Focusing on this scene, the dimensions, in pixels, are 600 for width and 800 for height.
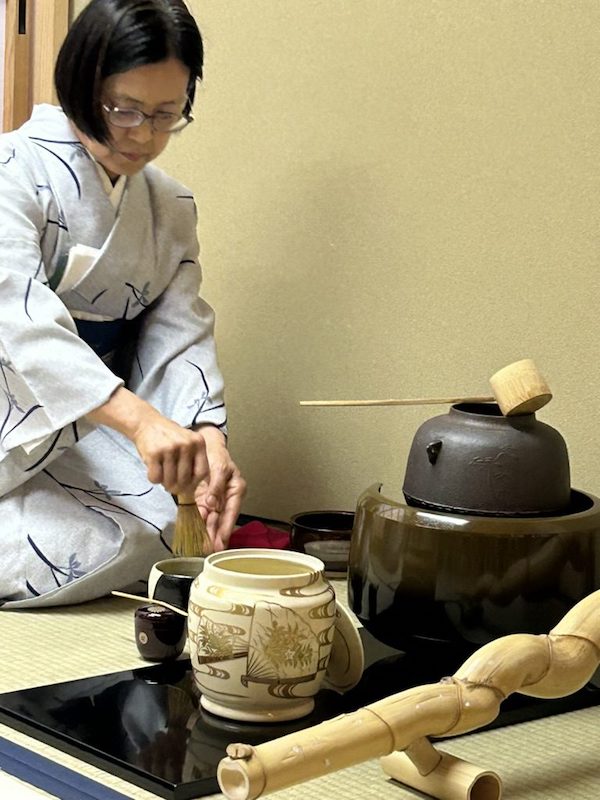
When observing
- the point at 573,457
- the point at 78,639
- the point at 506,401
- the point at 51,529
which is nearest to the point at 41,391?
the point at 51,529

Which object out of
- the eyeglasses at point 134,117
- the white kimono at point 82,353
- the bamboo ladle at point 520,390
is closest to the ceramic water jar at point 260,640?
the bamboo ladle at point 520,390

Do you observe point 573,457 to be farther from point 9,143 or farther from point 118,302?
point 9,143

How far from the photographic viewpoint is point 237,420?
3104 millimetres

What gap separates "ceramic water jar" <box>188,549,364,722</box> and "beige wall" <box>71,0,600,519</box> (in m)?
1.07

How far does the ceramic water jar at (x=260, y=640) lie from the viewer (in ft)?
4.73

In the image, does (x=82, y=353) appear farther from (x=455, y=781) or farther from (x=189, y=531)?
(x=455, y=781)

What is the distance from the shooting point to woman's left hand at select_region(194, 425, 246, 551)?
232cm

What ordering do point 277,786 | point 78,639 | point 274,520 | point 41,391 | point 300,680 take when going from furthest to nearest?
point 274,520 < point 41,391 < point 78,639 < point 300,680 < point 277,786

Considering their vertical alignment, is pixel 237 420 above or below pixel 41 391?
below

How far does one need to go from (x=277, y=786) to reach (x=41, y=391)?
1188mm

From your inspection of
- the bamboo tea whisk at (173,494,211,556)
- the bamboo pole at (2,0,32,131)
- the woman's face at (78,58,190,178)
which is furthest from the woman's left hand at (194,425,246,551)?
the bamboo pole at (2,0,32,131)

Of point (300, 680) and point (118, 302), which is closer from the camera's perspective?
point (300, 680)

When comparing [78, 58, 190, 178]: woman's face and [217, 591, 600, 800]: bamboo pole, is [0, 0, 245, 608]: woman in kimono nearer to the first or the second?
[78, 58, 190, 178]: woman's face

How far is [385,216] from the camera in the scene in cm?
270
